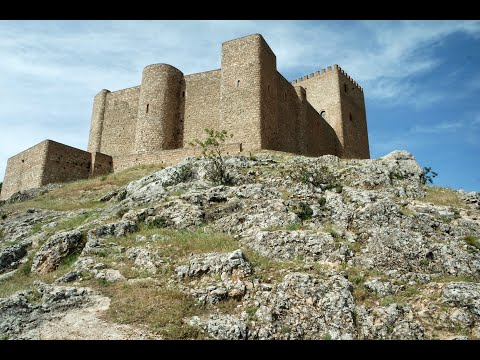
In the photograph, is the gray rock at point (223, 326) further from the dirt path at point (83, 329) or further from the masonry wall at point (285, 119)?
the masonry wall at point (285, 119)

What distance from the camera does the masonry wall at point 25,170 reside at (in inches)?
Answer: 1049

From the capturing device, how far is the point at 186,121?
28.9 meters

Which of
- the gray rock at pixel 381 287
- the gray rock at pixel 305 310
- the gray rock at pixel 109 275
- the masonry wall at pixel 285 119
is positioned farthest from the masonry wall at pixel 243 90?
the gray rock at pixel 305 310

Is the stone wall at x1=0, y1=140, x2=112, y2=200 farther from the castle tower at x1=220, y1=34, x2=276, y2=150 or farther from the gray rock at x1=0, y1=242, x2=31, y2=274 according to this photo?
the gray rock at x1=0, y1=242, x2=31, y2=274

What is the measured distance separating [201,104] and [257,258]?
18.6 m

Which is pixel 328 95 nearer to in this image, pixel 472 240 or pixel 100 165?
pixel 100 165

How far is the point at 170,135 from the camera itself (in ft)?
94.3

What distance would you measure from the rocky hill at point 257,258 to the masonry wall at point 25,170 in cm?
857

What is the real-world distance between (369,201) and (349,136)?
83.0 feet

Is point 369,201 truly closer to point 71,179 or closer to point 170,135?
point 170,135

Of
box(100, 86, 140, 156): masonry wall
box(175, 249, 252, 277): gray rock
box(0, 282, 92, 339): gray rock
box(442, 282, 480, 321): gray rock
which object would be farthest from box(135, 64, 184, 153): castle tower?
box(442, 282, 480, 321): gray rock

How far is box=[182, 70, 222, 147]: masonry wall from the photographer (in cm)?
2789

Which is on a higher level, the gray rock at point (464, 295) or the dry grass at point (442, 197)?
the dry grass at point (442, 197)

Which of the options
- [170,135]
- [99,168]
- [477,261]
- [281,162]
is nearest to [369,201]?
[477,261]
